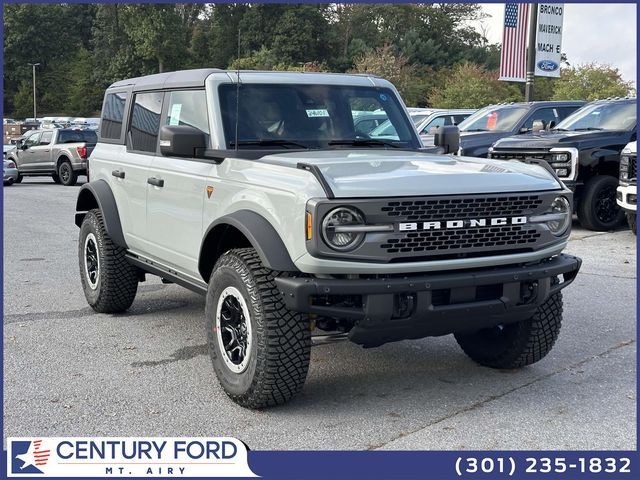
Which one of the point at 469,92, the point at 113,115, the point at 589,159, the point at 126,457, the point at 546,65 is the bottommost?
the point at 126,457

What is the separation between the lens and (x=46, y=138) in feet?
82.7

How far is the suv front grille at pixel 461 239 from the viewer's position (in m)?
4.40

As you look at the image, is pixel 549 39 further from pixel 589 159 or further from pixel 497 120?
pixel 589 159

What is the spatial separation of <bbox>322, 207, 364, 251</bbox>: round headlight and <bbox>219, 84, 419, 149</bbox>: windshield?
138cm

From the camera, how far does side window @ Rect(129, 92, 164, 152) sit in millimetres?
6480

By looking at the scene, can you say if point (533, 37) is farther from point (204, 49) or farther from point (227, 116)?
point (204, 49)

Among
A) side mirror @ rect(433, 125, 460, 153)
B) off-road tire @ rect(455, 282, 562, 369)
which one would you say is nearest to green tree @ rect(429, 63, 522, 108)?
side mirror @ rect(433, 125, 460, 153)

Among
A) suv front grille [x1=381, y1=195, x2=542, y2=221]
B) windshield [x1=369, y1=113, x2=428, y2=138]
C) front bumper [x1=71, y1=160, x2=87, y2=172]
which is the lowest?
front bumper [x1=71, y1=160, x2=87, y2=172]

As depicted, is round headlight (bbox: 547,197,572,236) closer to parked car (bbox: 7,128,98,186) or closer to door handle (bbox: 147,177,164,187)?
door handle (bbox: 147,177,164,187)

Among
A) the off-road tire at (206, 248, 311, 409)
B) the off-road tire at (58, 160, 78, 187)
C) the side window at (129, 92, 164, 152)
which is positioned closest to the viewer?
the off-road tire at (206, 248, 311, 409)

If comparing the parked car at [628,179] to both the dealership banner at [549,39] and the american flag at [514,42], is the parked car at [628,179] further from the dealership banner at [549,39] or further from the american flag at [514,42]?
the american flag at [514,42]

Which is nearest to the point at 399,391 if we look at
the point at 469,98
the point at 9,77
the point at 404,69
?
the point at 469,98

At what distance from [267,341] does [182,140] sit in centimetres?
151

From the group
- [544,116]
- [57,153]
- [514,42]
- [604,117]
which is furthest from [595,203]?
[57,153]
